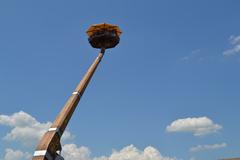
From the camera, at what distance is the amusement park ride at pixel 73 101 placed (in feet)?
45.6

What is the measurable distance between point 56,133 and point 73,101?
10.3 feet

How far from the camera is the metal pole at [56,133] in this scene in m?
13.6

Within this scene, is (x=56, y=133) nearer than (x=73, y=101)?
Yes

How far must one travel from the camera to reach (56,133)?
14.9 meters

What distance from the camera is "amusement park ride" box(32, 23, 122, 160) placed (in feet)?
45.6

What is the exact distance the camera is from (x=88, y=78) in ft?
67.9

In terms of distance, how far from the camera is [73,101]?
17.7 metres

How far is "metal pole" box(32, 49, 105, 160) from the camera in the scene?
44.5 ft

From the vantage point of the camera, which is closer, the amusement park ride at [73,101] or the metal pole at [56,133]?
the metal pole at [56,133]

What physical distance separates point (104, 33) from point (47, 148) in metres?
13.5

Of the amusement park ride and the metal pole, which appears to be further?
the amusement park ride

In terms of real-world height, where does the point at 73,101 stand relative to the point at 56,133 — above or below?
above

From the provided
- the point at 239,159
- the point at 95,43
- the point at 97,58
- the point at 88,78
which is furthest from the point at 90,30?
the point at 239,159

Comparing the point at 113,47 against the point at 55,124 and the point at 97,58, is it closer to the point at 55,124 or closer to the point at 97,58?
the point at 97,58
